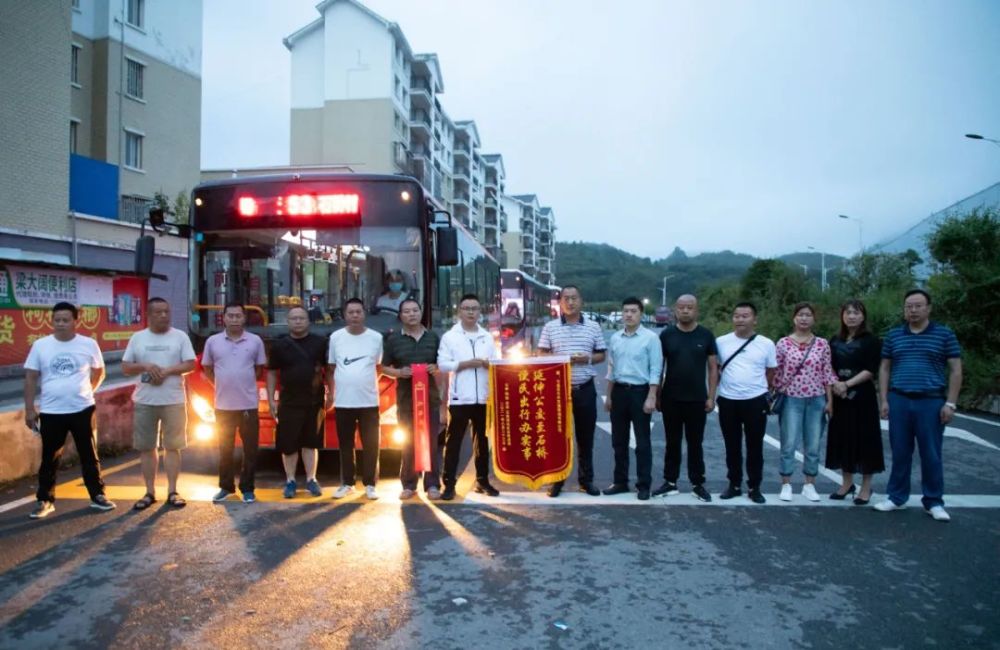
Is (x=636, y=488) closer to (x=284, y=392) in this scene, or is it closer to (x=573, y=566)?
(x=573, y=566)

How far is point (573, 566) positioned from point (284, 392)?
10.1 ft

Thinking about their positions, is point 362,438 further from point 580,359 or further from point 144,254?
point 144,254

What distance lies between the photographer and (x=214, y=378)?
19.7ft

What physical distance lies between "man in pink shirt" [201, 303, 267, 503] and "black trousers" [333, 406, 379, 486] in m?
0.76

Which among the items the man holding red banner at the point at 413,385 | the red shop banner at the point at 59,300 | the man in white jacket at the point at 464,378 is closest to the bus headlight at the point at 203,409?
the man holding red banner at the point at 413,385

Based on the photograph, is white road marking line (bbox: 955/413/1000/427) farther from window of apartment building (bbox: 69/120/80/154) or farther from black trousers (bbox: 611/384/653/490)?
window of apartment building (bbox: 69/120/80/154)

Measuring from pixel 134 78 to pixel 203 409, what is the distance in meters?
24.4

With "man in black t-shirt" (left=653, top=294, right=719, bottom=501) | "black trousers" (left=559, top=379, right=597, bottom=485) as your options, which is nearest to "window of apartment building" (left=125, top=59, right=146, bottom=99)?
"black trousers" (left=559, top=379, right=597, bottom=485)

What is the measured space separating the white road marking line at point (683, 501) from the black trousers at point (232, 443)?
6.37ft

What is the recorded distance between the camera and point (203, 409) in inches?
256

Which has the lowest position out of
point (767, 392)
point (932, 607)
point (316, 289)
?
point (932, 607)

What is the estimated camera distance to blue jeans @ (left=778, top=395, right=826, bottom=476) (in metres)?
6.02

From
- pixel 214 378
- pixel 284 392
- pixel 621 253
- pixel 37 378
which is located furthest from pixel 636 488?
pixel 621 253

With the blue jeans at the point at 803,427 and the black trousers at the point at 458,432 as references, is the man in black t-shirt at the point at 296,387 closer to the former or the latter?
the black trousers at the point at 458,432
